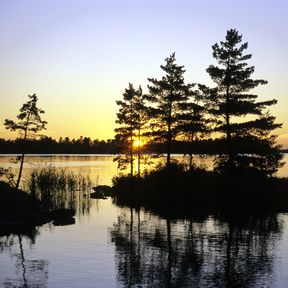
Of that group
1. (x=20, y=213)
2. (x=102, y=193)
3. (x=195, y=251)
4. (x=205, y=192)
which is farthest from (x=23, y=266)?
(x=102, y=193)

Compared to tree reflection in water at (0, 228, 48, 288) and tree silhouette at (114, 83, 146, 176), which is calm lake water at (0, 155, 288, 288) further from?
tree silhouette at (114, 83, 146, 176)

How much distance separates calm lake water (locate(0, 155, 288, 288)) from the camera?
59.2 feet

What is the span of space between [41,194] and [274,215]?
808 inches

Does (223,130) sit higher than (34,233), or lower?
higher

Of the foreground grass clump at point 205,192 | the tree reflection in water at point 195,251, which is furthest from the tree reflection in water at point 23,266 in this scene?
the foreground grass clump at point 205,192

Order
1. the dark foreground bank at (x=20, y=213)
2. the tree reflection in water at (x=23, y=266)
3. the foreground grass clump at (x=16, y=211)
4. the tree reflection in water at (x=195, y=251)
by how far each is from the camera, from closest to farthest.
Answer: the tree reflection in water at (x=23, y=266) < the tree reflection in water at (x=195, y=251) < the dark foreground bank at (x=20, y=213) < the foreground grass clump at (x=16, y=211)

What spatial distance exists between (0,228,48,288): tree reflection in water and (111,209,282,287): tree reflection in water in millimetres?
3181

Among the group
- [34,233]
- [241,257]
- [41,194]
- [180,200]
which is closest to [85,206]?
[41,194]

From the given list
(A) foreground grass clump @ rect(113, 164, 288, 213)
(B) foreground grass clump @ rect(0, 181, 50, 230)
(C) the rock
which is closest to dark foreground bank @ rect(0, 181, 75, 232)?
(B) foreground grass clump @ rect(0, 181, 50, 230)

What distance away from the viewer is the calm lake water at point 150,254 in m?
18.0

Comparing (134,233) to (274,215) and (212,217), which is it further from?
(274,215)

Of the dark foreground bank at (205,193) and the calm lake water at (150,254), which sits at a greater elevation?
the dark foreground bank at (205,193)

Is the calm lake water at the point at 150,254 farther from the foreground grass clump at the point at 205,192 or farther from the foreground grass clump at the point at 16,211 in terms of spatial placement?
the foreground grass clump at the point at 205,192

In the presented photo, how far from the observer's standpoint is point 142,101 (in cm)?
6153
